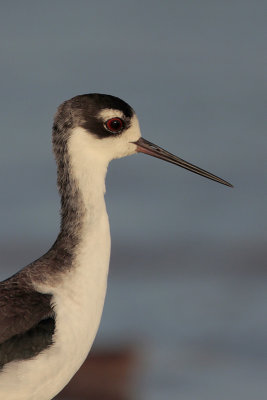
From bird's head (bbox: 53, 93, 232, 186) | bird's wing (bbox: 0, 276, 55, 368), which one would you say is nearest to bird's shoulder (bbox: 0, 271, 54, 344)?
bird's wing (bbox: 0, 276, 55, 368)

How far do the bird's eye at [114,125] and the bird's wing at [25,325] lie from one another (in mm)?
1078

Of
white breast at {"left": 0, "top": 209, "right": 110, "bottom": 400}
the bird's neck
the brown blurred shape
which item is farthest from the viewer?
the brown blurred shape

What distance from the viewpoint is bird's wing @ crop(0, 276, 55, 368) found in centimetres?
688

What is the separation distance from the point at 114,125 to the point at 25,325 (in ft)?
4.22

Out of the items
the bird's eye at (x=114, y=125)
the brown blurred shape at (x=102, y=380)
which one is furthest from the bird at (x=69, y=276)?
the brown blurred shape at (x=102, y=380)

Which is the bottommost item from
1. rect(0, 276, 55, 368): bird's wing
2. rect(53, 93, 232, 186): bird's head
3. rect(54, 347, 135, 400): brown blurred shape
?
rect(0, 276, 55, 368): bird's wing

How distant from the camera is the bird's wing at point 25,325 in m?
6.88

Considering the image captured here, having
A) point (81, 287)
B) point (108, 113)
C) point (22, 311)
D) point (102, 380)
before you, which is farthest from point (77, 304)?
point (102, 380)

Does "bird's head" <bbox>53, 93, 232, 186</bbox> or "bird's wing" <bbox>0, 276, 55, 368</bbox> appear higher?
"bird's head" <bbox>53, 93, 232, 186</bbox>

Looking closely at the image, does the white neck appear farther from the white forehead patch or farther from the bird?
the white forehead patch

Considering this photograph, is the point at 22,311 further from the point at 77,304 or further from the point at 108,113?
the point at 108,113

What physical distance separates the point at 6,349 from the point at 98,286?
631mm

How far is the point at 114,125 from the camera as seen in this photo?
7496 millimetres

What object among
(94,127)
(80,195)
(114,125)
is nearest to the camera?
(80,195)
